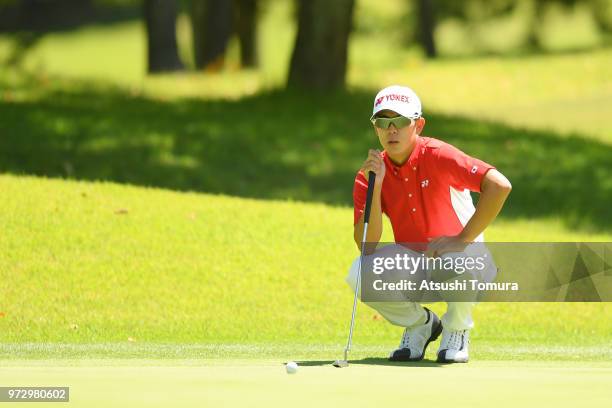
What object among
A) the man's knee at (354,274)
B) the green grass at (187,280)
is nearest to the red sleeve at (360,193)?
the man's knee at (354,274)

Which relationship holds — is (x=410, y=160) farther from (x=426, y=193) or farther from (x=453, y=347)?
(x=453, y=347)

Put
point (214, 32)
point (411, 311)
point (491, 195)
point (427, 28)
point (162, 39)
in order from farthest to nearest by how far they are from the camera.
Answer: point (427, 28) → point (214, 32) → point (162, 39) → point (411, 311) → point (491, 195)

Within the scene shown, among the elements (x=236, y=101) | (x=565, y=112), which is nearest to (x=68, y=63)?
(x=565, y=112)

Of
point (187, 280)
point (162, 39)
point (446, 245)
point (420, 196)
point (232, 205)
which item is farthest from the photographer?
point (162, 39)

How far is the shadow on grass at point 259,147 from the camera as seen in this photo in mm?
17906

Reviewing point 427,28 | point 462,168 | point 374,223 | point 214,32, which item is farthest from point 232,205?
point 427,28

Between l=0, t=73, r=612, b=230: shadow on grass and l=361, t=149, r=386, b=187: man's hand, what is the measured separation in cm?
935

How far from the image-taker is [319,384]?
638 centimetres

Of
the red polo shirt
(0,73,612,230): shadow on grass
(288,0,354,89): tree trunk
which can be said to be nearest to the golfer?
the red polo shirt

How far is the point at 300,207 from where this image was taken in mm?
14859

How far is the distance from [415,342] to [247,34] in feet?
92.3

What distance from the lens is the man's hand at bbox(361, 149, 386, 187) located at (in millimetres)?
7988

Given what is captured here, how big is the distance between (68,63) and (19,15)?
30.4ft

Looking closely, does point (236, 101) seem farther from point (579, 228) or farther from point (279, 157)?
point (579, 228)
